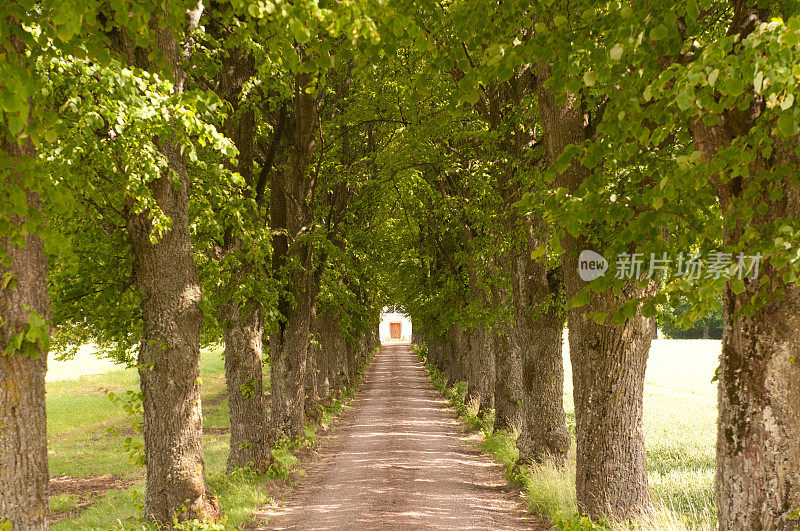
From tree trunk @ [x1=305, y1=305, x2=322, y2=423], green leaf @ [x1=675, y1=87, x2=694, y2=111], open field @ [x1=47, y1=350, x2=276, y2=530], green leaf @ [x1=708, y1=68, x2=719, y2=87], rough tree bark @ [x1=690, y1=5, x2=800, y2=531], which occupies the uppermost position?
green leaf @ [x1=708, y1=68, x2=719, y2=87]

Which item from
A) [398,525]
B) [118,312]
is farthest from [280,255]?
[398,525]

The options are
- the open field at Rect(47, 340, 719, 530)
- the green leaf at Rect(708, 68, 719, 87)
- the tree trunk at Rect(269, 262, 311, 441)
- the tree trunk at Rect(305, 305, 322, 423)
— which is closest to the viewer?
the green leaf at Rect(708, 68, 719, 87)

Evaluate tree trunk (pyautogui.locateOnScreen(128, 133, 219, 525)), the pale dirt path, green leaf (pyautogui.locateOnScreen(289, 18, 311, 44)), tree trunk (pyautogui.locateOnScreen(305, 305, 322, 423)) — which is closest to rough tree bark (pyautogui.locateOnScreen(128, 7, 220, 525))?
tree trunk (pyautogui.locateOnScreen(128, 133, 219, 525))

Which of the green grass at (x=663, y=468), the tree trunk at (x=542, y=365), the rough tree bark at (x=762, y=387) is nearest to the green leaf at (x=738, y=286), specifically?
the rough tree bark at (x=762, y=387)

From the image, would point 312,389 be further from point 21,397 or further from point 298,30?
point 298,30

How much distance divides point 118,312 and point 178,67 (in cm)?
468

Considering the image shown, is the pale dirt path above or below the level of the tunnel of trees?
below

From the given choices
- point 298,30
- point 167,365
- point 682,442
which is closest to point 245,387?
point 167,365

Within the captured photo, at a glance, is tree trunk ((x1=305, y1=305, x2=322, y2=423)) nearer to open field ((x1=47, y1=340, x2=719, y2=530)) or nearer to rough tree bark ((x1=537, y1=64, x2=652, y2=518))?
open field ((x1=47, y1=340, x2=719, y2=530))

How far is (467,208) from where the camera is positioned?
15117 millimetres

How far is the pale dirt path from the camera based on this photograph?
9516 millimetres

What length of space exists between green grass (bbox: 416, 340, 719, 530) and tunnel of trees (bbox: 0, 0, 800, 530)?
657 millimetres

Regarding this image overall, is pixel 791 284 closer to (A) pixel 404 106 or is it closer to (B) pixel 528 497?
(B) pixel 528 497

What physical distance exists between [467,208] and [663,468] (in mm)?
7790
